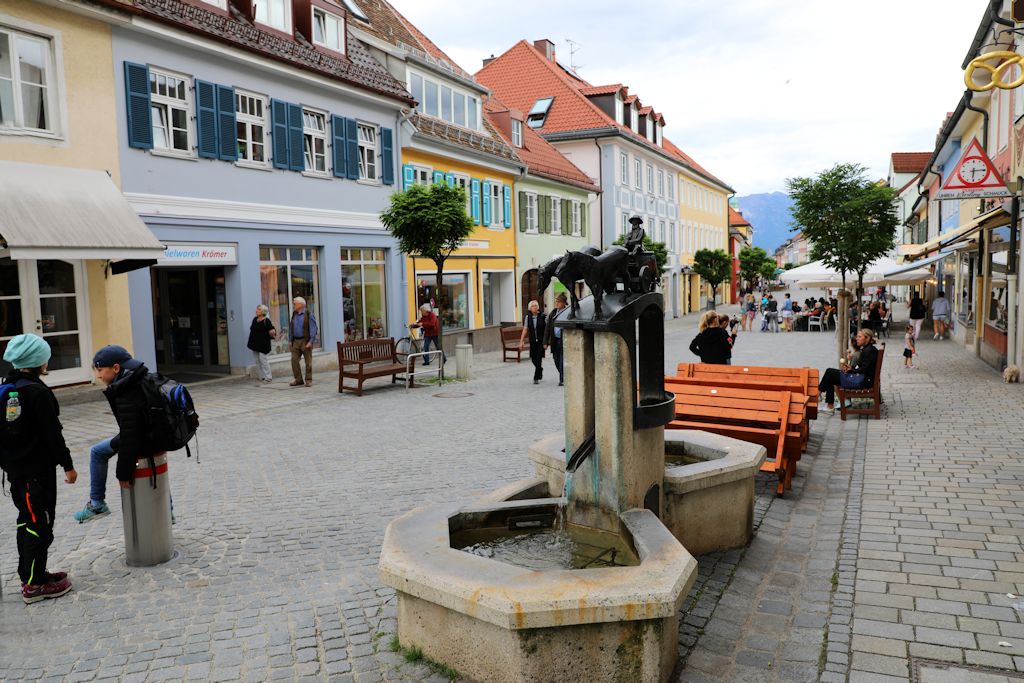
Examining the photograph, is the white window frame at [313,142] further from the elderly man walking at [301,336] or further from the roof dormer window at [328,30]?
the elderly man walking at [301,336]

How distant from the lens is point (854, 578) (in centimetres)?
507

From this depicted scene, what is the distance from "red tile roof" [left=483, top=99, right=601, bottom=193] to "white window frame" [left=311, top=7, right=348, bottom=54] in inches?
379

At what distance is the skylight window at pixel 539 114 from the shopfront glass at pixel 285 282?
23.6 m

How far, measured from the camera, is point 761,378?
9.20 metres

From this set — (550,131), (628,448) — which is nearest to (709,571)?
(628,448)

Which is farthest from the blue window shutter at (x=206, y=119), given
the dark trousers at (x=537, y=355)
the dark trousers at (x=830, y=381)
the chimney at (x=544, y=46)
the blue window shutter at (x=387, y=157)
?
the chimney at (x=544, y=46)

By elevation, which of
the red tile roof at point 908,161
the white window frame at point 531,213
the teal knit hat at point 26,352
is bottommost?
Result: the teal knit hat at point 26,352

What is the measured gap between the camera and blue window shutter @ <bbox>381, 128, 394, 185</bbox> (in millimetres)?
20938

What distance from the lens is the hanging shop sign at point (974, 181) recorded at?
43.5 feet

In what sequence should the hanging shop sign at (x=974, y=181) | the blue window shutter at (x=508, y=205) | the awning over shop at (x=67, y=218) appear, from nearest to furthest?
the awning over shop at (x=67, y=218) < the hanging shop sign at (x=974, y=181) < the blue window shutter at (x=508, y=205)

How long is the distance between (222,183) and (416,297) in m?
7.72

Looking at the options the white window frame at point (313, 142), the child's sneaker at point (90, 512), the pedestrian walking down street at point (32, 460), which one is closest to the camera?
the pedestrian walking down street at point (32, 460)

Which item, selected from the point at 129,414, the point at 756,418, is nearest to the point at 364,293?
the point at 756,418

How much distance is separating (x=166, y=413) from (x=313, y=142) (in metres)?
14.4
